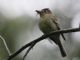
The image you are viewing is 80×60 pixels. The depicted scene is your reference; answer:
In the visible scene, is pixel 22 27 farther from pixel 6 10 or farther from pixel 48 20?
pixel 48 20

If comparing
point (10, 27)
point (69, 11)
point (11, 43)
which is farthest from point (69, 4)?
point (11, 43)

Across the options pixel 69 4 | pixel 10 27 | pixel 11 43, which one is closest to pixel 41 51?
pixel 11 43

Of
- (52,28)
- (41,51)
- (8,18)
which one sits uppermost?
(52,28)

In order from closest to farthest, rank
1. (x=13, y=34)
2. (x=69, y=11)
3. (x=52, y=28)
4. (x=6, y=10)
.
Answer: (x=52, y=28), (x=13, y=34), (x=69, y=11), (x=6, y=10)

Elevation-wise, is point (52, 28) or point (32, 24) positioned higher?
point (52, 28)

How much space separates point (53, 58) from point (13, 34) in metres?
1.07

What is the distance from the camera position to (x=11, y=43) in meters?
3.29

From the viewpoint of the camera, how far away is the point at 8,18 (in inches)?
155

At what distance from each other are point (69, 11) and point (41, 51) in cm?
80

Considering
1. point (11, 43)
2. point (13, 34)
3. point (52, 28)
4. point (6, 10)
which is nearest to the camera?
point (52, 28)

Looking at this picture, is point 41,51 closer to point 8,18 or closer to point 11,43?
point 11,43

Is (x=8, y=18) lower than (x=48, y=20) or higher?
lower

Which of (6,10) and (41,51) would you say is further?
(6,10)

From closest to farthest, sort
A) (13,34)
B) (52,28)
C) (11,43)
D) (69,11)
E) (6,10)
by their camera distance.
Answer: (52,28) < (11,43) < (13,34) < (69,11) < (6,10)
